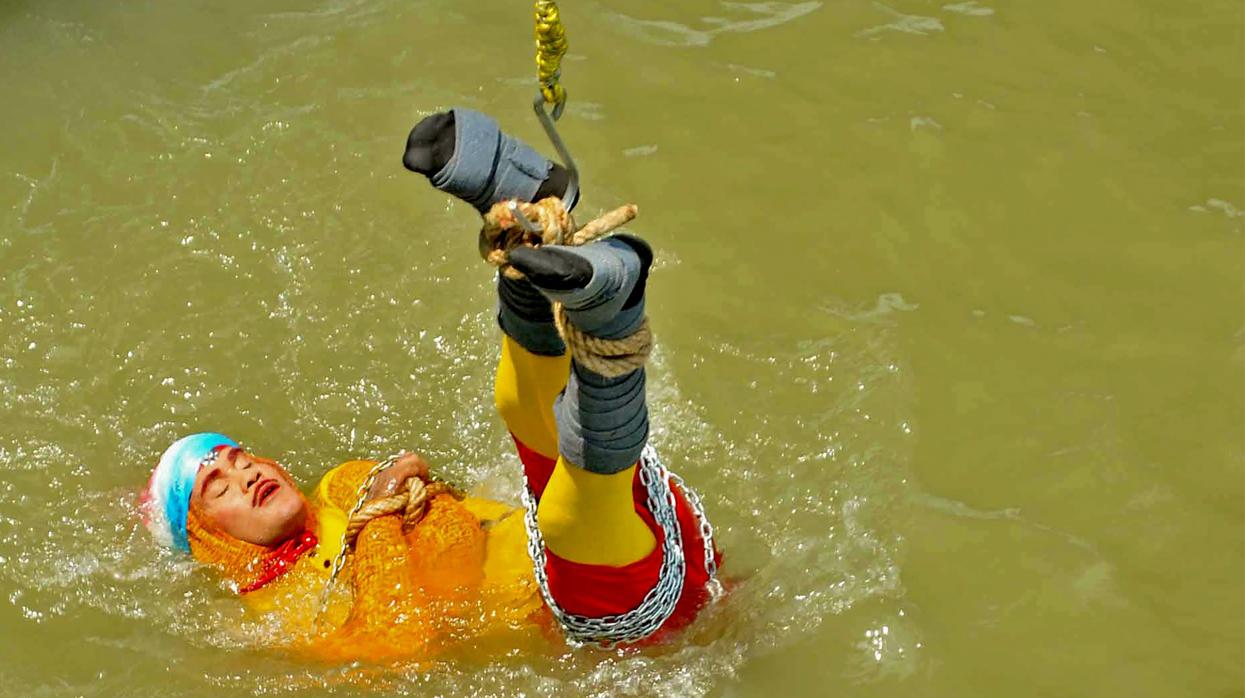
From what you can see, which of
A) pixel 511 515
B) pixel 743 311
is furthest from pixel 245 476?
pixel 743 311

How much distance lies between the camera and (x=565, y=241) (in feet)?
7.50

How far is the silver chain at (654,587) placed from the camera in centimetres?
297

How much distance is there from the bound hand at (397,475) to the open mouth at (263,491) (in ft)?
1.16

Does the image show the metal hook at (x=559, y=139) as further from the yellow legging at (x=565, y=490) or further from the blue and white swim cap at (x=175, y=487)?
the blue and white swim cap at (x=175, y=487)

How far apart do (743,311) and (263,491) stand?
176 cm

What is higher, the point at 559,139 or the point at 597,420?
the point at 559,139

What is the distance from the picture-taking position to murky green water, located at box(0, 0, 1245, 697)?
11.3 feet

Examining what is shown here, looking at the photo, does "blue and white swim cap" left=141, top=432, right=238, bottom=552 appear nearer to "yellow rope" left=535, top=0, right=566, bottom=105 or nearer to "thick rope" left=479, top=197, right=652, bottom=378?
"thick rope" left=479, top=197, right=652, bottom=378

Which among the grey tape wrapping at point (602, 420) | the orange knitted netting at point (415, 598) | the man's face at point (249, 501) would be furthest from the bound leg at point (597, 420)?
the man's face at point (249, 501)

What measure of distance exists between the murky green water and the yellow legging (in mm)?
715

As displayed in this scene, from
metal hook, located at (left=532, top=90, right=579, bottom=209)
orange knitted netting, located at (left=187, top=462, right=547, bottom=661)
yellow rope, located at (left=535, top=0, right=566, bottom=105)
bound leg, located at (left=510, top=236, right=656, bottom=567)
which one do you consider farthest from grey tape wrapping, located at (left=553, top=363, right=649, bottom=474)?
orange knitted netting, located at (left=187, top=462, right=547, bottom=661)

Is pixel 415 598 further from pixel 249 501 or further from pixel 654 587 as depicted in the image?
pixel 654 587

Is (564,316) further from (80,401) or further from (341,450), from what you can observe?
(80,401)

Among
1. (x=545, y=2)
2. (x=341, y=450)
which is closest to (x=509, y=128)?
(x=341, y=450)
